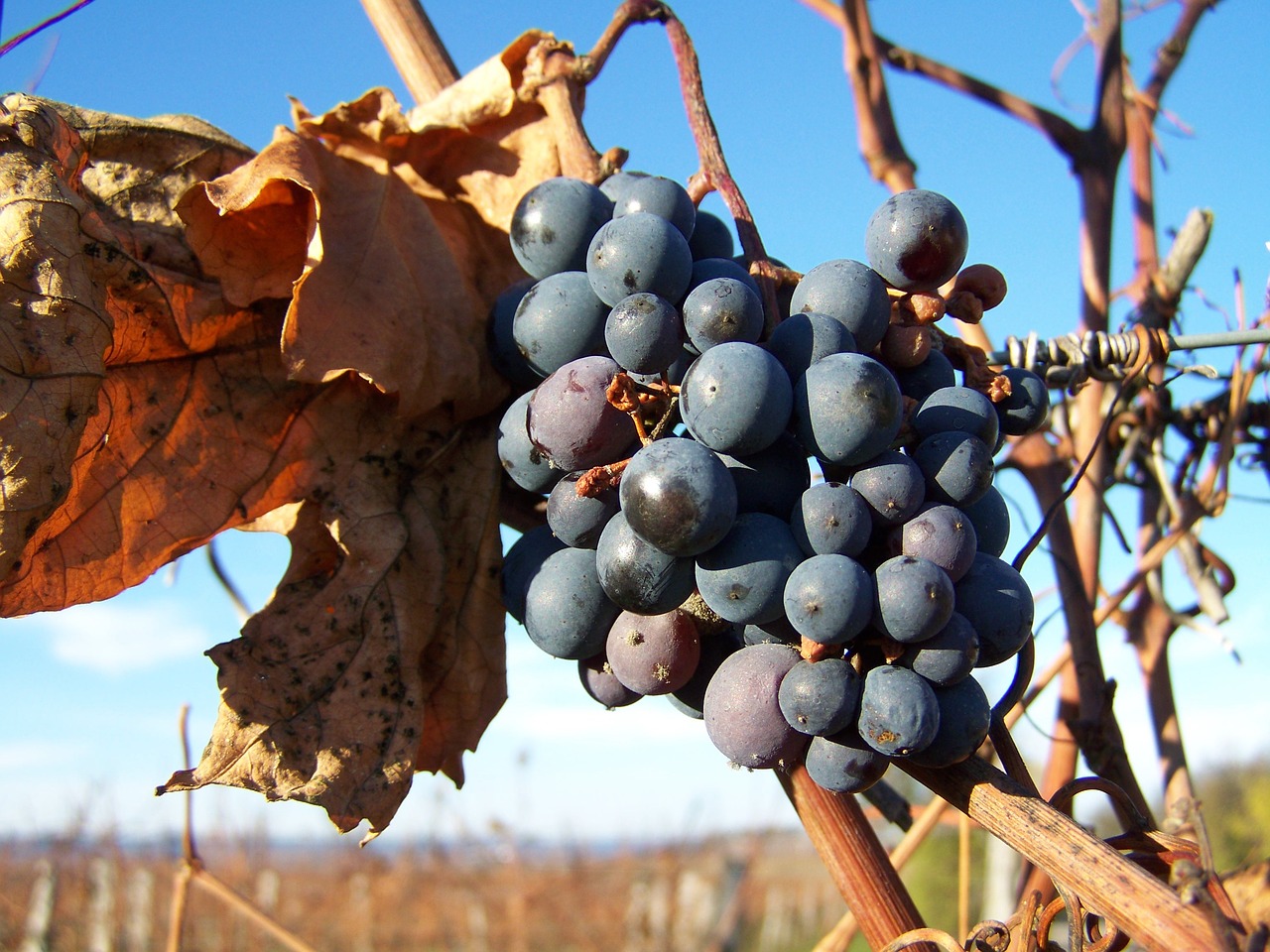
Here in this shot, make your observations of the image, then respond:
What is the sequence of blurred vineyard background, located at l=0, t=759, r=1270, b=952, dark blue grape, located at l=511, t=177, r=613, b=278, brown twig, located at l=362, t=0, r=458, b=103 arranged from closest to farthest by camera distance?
dark blue grape, located at l=511, t=177, r=613, b=278, brown twig, located at l=362, t=0, r=458, b=103, blurred vineyard background, located at l=0, t=759, r=1270, b=952

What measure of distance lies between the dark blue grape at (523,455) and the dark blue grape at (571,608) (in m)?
0.06

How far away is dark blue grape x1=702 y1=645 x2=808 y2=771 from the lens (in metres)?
0.64

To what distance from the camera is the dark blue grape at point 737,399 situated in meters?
0.62

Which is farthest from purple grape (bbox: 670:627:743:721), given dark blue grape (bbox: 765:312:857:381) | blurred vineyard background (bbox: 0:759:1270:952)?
blurred vineyard background (bbox: 0:759:1270:952)

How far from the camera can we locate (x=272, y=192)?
81 cm

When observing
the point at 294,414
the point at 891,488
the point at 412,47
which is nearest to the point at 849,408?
the point at 891,488

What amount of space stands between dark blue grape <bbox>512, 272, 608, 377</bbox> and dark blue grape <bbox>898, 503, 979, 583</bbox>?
0.28 meters

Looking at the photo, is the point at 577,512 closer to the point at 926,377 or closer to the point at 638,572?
the point at 638,572

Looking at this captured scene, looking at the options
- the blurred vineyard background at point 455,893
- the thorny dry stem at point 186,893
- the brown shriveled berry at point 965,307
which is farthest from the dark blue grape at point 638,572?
the blurred vineyard background at point 455,893

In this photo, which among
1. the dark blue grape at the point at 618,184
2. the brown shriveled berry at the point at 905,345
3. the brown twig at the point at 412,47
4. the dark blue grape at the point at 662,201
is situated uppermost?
the brown twig at the point at 412,47

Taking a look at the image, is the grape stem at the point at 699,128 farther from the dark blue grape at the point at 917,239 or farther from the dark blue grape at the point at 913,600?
the dark blue grape at the point at 913,600

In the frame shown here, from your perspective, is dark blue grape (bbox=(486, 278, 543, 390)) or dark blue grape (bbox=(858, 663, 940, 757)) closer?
dark blue grape (bbox=(858, 663, 940, 757))

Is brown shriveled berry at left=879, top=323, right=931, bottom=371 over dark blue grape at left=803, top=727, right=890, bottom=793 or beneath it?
over

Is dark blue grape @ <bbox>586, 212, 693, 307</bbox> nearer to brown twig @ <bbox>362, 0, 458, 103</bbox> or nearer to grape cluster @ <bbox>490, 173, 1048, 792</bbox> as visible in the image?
grape cluster @ <bbox>490, 173, 1048, 792</bbox>
